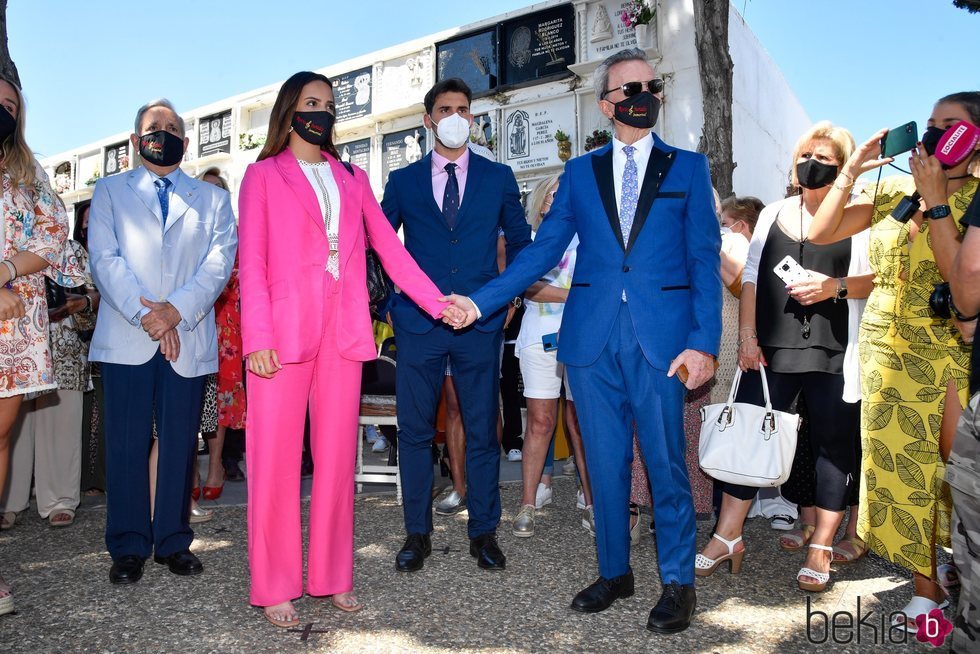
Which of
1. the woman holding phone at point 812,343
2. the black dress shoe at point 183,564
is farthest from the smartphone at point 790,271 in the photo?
the black dress shoe at point 183,564

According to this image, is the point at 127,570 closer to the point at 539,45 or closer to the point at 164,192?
the point at 164,192

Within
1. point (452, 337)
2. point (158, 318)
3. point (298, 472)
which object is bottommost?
point (298, 472)

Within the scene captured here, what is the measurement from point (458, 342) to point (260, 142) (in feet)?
61.4

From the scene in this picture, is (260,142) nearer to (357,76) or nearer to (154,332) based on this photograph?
(357,76)

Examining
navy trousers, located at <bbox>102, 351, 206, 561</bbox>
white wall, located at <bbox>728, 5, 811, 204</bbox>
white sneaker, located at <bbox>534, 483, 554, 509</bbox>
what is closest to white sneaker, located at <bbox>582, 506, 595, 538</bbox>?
white sneaker, located at <bbox>534, 483, 554, 509</bbox>

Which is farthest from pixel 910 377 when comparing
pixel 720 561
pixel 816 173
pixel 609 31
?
pixel 609 31

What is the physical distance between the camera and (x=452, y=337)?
12.6 feet

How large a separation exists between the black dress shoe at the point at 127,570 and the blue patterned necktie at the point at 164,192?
5.46 feet

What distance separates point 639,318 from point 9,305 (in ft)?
8.81

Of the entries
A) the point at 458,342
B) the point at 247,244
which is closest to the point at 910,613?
the point at 458,342

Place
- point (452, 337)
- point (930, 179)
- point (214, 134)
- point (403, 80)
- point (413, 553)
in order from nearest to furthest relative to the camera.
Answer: point (930, 179) → point (413, 553) → point (452, 337) → point (403, 80) → point (214, 134)

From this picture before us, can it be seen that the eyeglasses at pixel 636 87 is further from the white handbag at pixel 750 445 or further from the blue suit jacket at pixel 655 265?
the white handbag at pixel 750 445

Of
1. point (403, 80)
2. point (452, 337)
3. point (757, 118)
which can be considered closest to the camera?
point (452, 337)

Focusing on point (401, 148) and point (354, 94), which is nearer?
point (401, 148)
